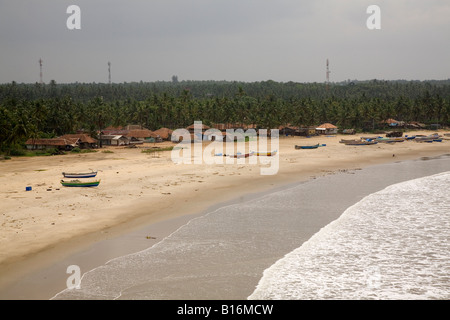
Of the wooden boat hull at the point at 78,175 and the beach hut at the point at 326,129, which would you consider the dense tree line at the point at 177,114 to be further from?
the wooden boat hull at the point at 78,175

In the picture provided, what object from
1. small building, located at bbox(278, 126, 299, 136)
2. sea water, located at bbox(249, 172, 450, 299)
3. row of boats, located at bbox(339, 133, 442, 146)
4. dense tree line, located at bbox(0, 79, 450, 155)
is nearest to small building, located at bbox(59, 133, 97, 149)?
dense tree line, located at bbox(0, 79, 450, 155)

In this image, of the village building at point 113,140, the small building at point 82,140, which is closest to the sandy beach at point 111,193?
the small building at point 82,140

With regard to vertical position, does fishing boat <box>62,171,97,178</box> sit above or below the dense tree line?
below

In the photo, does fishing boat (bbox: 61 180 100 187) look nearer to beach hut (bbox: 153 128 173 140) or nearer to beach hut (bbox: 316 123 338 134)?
beach hut (bbox: 153 128 173 140)

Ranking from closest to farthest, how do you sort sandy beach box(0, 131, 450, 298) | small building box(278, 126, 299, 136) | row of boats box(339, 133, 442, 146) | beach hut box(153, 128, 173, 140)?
sandy beach box(0, 131, 450, 298) < row of boats box(339, 133, 442, 146) < beach hut box(153, 128, 173, 140) < small building box(278, 126, 299, 136)

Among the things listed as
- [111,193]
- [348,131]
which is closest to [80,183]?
[111,193]
